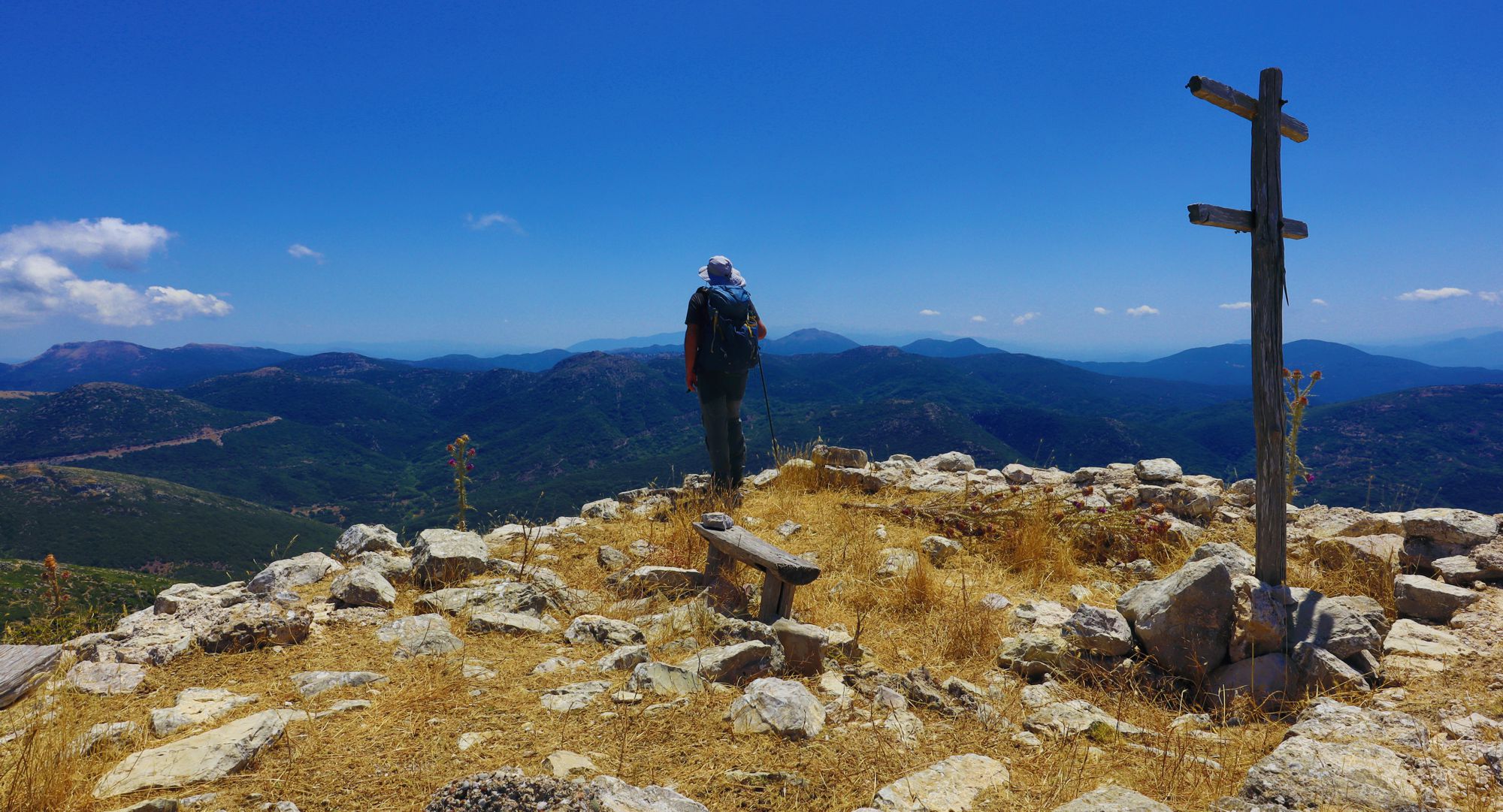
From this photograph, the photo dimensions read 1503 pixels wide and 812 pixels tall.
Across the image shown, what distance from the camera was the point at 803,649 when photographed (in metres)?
4.26

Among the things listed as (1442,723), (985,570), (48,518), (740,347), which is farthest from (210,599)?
(48,518)

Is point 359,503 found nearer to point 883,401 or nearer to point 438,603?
point 883,401

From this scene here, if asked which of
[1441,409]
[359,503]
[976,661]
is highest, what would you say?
[976,661]

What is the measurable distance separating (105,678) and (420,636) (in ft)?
5.32

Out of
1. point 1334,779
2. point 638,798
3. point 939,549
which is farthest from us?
point 939,549

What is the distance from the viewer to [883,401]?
137m

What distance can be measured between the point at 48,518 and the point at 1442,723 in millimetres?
129085

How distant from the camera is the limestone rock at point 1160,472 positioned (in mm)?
8609

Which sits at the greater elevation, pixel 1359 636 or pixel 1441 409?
pixel 1359 636

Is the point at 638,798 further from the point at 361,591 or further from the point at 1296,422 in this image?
the point at 1296,422

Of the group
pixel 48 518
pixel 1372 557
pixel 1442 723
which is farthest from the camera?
pixel 48 518

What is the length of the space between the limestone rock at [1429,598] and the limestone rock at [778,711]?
4.63 m

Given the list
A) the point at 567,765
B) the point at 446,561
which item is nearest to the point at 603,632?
the point at 567,765

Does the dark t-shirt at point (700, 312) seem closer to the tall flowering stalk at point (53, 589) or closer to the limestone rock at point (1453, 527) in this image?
the tall flowering stalk at point (53, 589)
